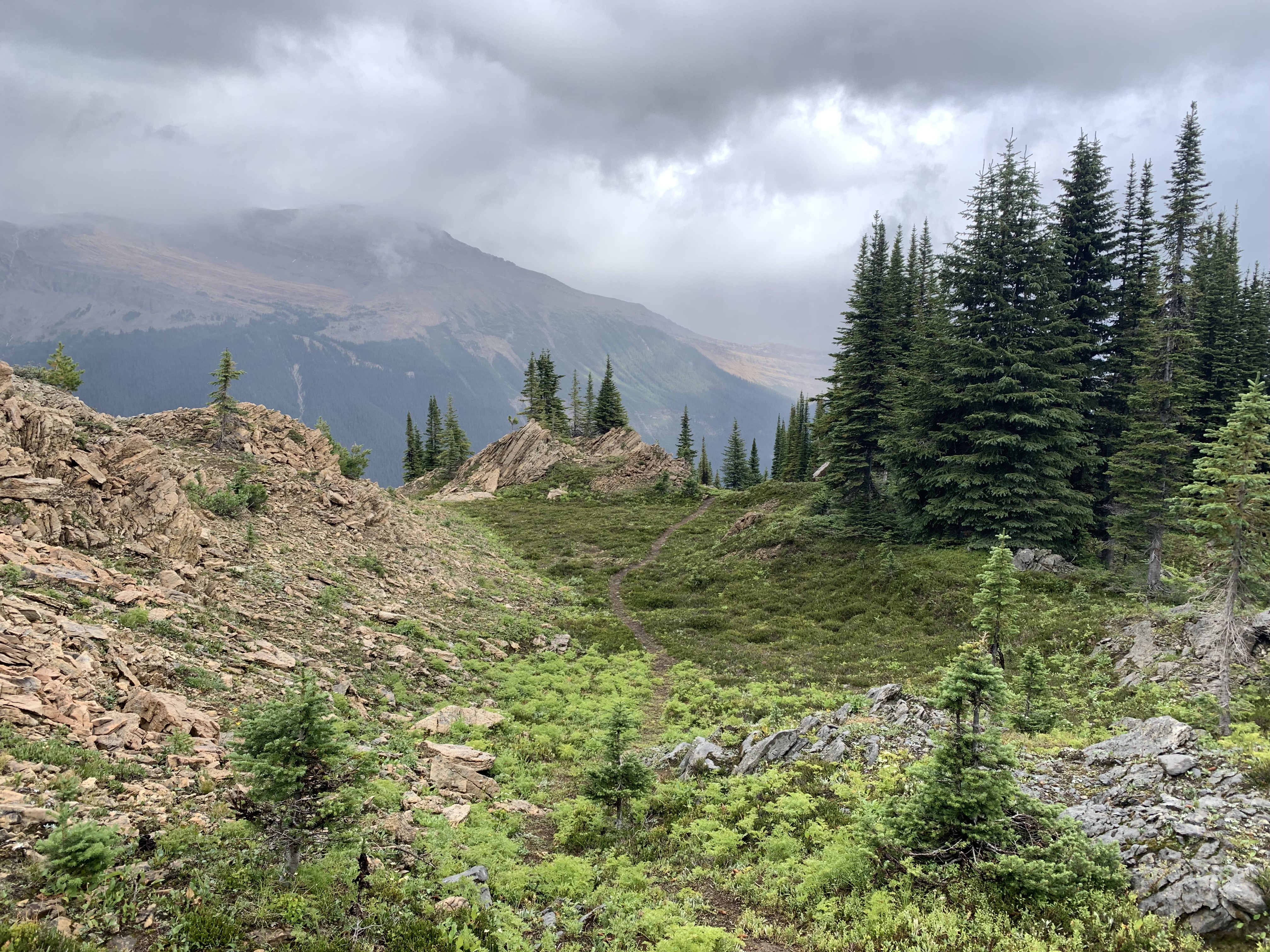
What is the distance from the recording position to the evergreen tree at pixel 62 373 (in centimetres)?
2480

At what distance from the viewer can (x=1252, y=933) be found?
6250mm

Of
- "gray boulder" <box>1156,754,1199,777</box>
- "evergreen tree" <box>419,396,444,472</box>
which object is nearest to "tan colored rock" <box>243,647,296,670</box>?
"gray boulder" <box>1156,754,1199,777</box>

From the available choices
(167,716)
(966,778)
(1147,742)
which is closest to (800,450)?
(1147,742)

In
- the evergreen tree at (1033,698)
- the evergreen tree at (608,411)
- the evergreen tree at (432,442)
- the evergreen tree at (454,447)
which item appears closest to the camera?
the evergreen tree at (1033,698)

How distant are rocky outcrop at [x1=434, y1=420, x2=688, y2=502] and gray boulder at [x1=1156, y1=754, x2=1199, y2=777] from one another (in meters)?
58.6

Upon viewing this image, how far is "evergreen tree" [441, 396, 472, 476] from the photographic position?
282 ft

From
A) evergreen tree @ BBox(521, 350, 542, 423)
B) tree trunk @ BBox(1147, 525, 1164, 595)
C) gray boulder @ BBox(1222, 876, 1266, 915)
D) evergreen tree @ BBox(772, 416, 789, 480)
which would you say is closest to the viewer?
gray boulder @ BBox(1222, 876, 1266, 915)

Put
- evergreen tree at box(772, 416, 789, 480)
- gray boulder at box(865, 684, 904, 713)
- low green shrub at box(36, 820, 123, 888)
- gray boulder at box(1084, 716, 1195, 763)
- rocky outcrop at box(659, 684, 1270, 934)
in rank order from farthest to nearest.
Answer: evergreen tree at box(772, 416, 789, 480)
gray boulder at box(865, 684, 904, 713)
gray boulder at box(1084, 716, 1195, 763)
rocky outcrop at box(659, 684, 1270, 934)
low green shrub at box(36, 820, 123, 888)

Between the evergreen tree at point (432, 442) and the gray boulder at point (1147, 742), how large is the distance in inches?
3567

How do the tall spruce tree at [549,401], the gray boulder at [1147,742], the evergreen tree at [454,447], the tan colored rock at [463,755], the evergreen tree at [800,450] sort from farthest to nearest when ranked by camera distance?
the evergreen tree at [454,447], the tall spruce tree at [549,401], the evergreen tree at [800,450], the tan colored rock at [463,755], the gray boulder at [1147,742]

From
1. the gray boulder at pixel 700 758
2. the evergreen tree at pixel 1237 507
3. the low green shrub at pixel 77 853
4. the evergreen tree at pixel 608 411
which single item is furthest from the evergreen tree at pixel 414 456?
the evergreen tree at pixel 1237 507

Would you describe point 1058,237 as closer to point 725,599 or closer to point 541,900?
point 725,599

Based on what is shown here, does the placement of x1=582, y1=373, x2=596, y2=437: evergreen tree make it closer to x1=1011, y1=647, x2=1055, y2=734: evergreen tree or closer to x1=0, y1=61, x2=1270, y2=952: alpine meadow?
x1=0, y1=61, x2=1270, y2=952: alpine meadow

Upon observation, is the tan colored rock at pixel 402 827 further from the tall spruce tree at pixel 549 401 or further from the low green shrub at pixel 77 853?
the tall spruce tree at pixel 549 401
